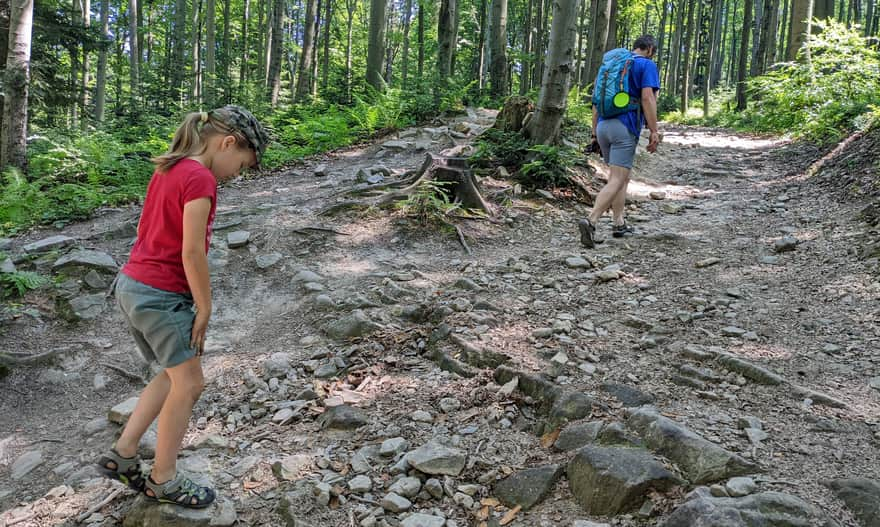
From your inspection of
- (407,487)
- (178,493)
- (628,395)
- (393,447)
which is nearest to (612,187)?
(628,395)

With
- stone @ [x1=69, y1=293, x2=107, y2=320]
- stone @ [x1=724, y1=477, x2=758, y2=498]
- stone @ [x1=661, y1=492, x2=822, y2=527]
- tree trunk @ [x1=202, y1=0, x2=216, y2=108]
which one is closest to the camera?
stone @ [x1=661, y1=492, x2=822, y2=527]

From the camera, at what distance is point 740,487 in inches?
93.3

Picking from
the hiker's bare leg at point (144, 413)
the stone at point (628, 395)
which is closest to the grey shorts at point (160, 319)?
the hiker's bare leg at point (144, 413)

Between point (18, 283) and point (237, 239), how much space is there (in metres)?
1.98

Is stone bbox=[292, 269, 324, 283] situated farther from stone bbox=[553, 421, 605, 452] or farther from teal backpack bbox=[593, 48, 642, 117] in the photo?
teal backpack bbox=[593, 48, 642, 117]

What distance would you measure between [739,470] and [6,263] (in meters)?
6.22

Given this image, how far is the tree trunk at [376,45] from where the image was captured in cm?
1504

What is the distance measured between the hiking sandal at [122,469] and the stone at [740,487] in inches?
103

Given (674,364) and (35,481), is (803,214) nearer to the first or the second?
(674,364)

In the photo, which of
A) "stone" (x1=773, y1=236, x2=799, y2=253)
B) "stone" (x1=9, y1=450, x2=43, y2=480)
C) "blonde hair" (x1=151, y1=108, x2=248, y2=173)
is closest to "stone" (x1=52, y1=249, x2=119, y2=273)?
"stone" (x1=9, y1=450, x2=43, y2=480)

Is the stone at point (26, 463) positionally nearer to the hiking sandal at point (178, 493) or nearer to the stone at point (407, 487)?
the hiking sandal at point (178, 493)

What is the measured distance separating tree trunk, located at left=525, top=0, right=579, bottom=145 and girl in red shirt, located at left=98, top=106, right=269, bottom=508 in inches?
240

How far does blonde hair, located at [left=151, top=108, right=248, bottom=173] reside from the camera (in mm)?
2525

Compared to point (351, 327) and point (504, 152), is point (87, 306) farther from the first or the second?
point (504, 152)
